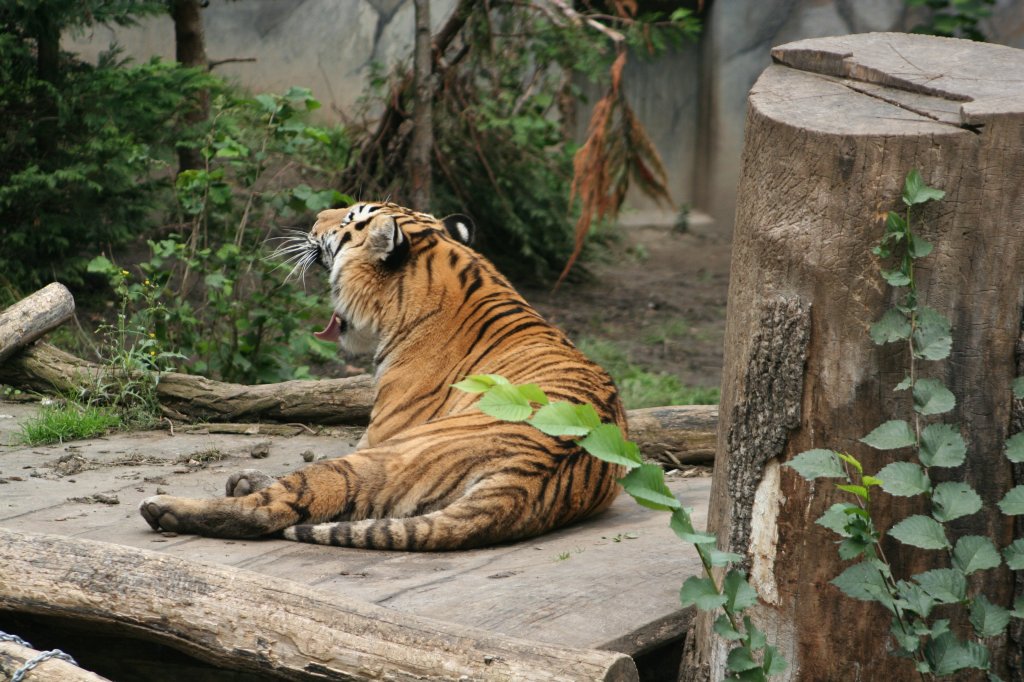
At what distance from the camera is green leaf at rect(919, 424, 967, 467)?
8.79 ft

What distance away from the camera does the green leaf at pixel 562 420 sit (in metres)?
2.53

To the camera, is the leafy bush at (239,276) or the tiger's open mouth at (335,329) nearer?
the tiger's open mouth at (335,329)

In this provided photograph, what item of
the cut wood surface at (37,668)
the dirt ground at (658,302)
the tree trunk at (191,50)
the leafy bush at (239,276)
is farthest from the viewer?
the dirt ground at (658,302)

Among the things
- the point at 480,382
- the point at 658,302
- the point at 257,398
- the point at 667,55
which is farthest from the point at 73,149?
the point at 667,55

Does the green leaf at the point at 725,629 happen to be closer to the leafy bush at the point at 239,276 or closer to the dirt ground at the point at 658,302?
the leafy bush at the point at 239,276

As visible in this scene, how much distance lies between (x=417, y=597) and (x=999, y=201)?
1821mm

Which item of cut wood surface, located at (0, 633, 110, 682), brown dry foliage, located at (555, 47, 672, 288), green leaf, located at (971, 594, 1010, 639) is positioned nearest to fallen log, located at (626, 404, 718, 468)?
brown dry foliage, located at (555, 47, 672, 288)

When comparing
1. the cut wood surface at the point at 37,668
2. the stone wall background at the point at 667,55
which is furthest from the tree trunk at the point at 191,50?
the cut wood surface at the point at 37,668

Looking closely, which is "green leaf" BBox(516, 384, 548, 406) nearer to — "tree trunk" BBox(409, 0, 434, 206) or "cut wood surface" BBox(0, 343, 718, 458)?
"cut wood surface" BBox(0, 343, 718, 458)

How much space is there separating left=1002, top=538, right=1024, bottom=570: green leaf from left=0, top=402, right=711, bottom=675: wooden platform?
0.97 m

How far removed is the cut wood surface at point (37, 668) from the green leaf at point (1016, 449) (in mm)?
2202

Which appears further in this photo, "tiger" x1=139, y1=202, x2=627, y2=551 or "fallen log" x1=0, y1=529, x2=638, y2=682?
"tiger" x1=139, y1=202, x2=627, y2=551

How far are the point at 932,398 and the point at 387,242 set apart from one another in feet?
9.19

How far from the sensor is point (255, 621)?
312 centimetres
